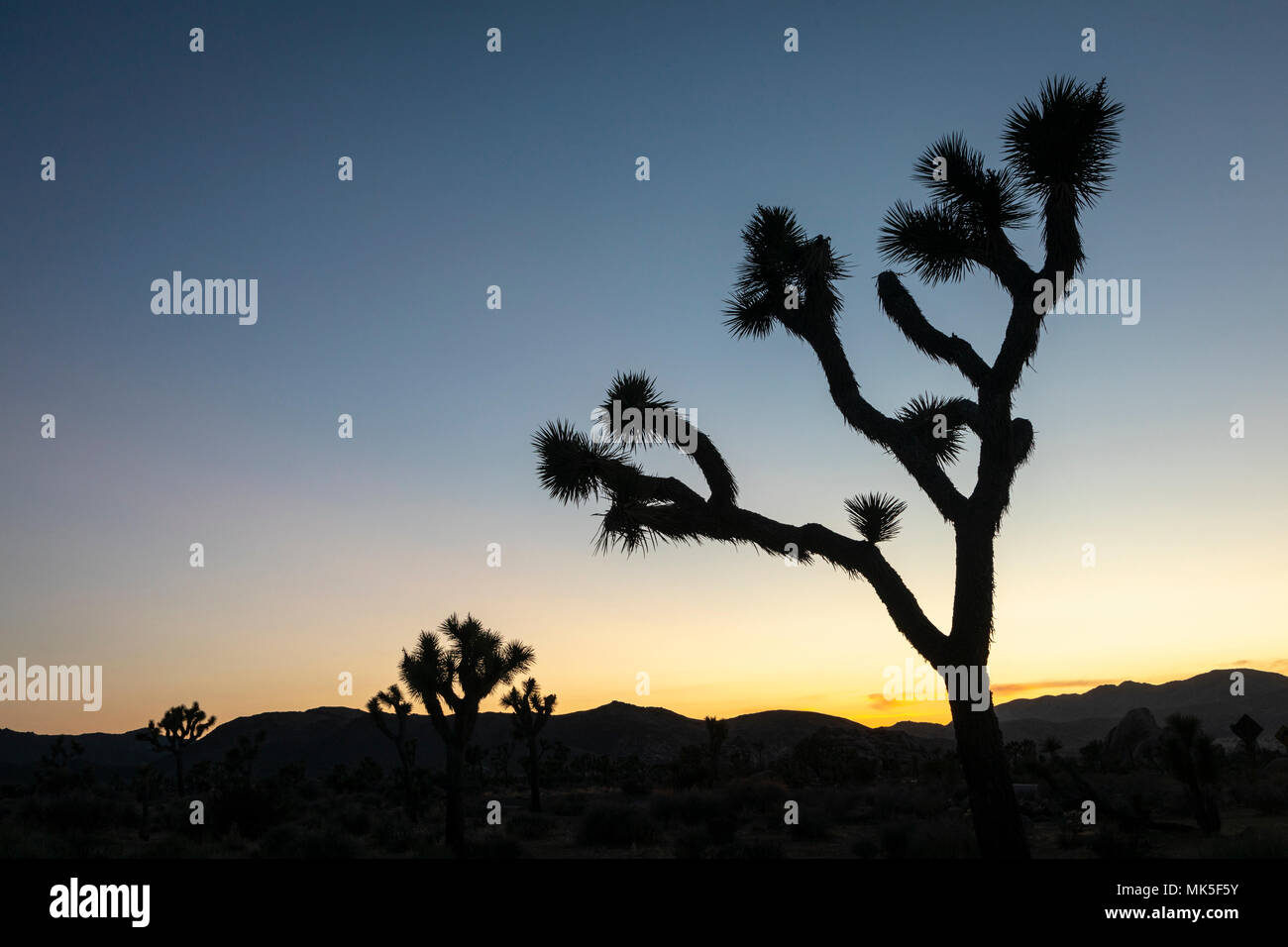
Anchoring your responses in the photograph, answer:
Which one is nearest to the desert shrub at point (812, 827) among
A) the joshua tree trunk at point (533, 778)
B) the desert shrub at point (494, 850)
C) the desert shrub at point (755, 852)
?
the desert shrub at point (755, 852)

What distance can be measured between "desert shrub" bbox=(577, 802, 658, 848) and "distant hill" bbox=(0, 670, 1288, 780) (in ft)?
196

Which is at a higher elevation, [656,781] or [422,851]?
[422,851]

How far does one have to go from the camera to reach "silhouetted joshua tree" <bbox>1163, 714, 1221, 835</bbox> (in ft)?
52.6

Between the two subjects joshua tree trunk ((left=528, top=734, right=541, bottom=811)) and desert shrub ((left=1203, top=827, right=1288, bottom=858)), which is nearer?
desert shrub ((left=1203, top=827, right=1288, bottom=858))

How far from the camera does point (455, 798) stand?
1906cm

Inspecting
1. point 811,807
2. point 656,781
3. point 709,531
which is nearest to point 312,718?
point 656,781

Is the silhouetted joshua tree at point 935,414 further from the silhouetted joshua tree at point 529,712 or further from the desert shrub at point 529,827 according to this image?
the silhouetted joshua tree at point 529,712

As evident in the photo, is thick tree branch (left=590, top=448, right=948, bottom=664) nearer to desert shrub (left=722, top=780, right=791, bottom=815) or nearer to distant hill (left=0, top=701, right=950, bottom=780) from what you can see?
desert shrub (left=722, top=780, right=791, bottom=815)

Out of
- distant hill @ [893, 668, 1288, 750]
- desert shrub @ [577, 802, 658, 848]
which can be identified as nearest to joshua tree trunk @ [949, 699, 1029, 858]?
desert shrub @ [577, 802, 658, 848]

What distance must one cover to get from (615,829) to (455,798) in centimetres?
369
